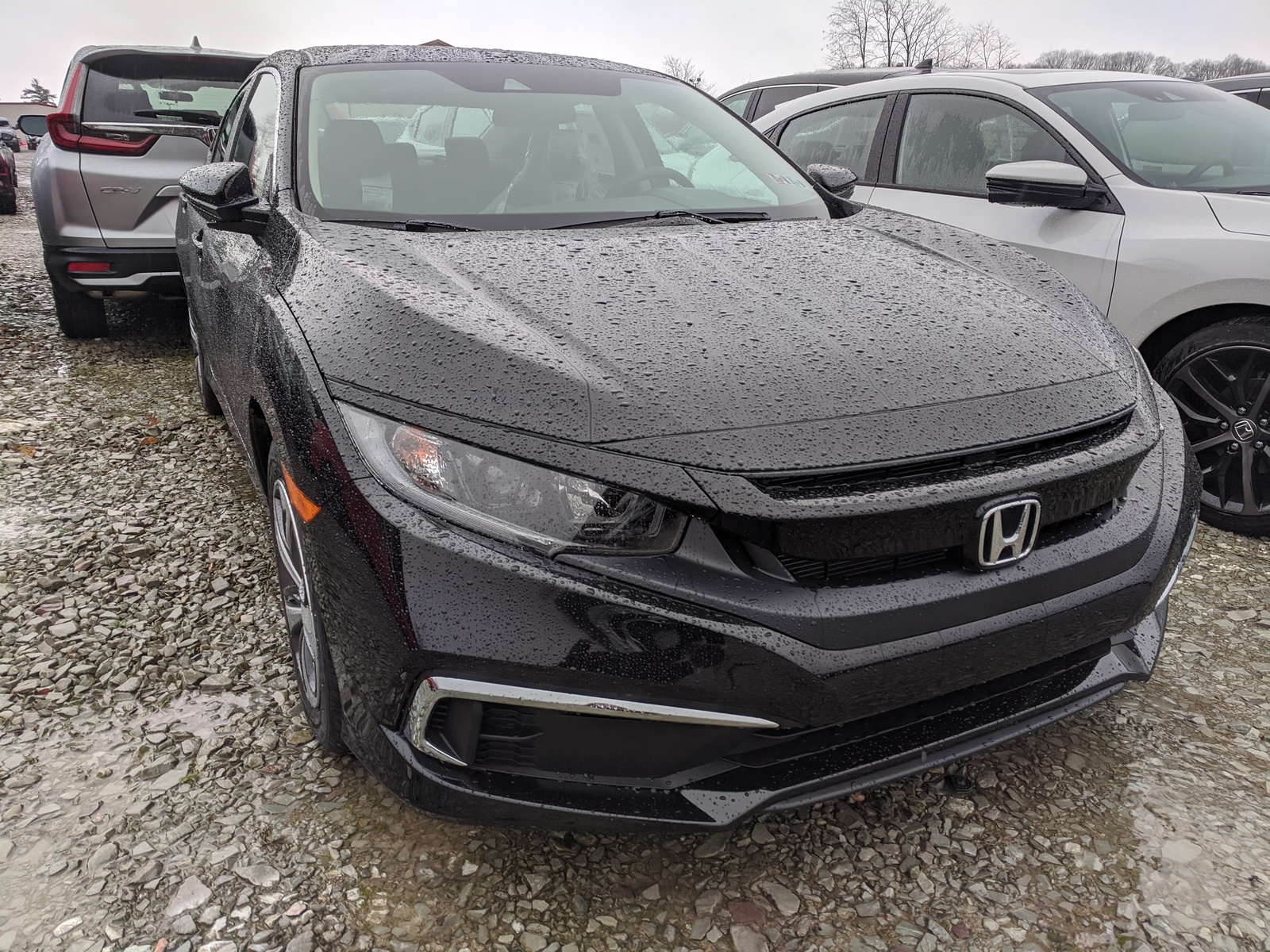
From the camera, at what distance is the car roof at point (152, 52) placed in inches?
196

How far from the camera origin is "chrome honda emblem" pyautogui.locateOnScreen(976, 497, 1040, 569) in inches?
58.6

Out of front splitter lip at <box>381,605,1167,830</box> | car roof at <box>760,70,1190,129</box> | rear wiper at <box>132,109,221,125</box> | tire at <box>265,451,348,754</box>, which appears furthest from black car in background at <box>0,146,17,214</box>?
front splitter lip at <box>381,605,1167,830</box>

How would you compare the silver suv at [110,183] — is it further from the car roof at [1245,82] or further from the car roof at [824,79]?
the car roof at [1245,82]

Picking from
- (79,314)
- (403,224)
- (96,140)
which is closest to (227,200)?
(403,224)

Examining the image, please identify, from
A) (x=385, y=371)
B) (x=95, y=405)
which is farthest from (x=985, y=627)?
(x=95, y=405)

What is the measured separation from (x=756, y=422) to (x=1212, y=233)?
2.36 m

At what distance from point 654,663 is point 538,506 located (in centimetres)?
29

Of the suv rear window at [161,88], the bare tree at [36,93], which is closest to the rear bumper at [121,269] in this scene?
the suv rear window at [161,88]

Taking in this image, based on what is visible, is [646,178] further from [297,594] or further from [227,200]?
[297,594]

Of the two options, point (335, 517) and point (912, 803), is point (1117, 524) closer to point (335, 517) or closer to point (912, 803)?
point (912, 803)

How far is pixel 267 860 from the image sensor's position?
1.75 m

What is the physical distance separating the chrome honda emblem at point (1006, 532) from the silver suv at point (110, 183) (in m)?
4.45

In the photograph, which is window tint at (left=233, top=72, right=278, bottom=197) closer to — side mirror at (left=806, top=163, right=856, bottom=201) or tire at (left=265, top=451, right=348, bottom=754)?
tire at (left=265, top=451, right=348, bottom=754)

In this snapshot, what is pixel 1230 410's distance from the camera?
3.03 m
